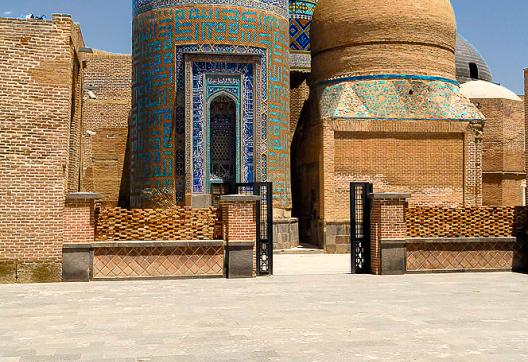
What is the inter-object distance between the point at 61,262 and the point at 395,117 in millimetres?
12225

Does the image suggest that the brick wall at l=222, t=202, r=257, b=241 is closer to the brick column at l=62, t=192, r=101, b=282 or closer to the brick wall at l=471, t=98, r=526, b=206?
the brick column at l=62, t=192, r=101, b=282

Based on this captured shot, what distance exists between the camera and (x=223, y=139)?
20.8 meters

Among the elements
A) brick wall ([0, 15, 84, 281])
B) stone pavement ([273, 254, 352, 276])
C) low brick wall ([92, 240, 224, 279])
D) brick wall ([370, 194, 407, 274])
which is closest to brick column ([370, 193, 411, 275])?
brick wall ([370, 194, 407, 274])

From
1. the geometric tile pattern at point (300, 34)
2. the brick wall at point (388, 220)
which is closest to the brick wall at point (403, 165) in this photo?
the geometric tile pattern at point (300, 34)

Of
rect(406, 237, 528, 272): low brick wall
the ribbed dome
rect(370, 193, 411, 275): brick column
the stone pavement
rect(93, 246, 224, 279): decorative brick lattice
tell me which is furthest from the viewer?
the ribbed dome

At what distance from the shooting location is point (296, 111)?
→ 79.3 feet

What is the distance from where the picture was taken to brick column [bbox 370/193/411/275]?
1323 centimetres

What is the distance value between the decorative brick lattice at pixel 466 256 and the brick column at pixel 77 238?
5.96m

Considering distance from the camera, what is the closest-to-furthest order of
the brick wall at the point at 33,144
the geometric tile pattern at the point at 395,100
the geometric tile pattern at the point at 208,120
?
the brick wall at the point at 33,144
the geometric tile pattern at the point at 208,120
the geometric tile pattern at the point at 395,100

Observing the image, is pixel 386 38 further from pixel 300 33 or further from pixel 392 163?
pixel 300 33

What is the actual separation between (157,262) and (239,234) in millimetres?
1538

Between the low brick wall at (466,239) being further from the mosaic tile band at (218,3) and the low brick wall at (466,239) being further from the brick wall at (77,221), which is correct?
the mosaic tile band at (218,3)

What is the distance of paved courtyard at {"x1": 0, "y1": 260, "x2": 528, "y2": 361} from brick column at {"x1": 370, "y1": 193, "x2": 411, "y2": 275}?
131cm

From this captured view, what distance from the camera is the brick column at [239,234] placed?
12625mm
